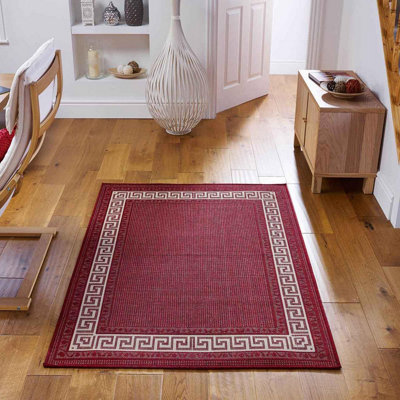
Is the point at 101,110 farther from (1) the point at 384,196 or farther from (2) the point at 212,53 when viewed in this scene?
(1) the point at 384,196

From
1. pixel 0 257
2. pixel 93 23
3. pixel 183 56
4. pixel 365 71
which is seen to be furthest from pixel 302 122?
pixel 0 257

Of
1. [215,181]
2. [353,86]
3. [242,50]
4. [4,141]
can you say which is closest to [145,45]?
[242,50]

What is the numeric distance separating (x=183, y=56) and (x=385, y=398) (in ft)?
8.63

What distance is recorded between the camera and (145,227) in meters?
3.06

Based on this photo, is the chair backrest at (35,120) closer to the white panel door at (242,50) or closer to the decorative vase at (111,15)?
the decorative vase at (111,15)

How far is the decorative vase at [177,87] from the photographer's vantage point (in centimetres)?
401

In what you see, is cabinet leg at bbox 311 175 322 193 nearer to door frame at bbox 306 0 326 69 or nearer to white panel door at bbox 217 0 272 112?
white panel door at bbox 217 0 272 112

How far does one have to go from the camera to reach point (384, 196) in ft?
10.6

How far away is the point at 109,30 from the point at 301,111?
4.78 feet

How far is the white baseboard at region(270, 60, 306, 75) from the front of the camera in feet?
18.5

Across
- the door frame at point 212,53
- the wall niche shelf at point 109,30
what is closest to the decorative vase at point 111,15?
the wall niche shelf at point 109,30

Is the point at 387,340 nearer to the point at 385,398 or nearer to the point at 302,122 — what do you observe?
the point at 385,398

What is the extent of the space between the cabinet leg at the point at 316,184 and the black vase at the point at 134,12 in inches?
69.2

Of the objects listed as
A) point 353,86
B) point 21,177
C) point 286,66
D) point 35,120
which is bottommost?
point 286,66
